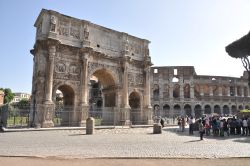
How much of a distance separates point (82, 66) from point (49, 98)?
3545 mm

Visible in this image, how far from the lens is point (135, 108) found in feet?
68.3

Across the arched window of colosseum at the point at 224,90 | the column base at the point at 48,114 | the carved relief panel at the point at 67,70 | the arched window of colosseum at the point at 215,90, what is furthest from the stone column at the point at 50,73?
the arched window of colosseum at the point at 224,90

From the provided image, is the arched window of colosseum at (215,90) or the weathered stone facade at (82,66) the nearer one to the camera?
the weathered stone facade at (82,66)

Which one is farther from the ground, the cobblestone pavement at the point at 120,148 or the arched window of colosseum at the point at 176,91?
the arched window of colosseum at the point at 176,91

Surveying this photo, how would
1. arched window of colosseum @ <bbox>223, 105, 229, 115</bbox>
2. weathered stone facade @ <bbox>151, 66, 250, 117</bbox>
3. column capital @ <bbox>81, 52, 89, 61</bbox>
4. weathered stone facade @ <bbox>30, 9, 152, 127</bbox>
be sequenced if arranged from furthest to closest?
arched window of colosseum @ <bbox>223, 105, 229, 115</bbox>
weathered stone facade @ <bbox>151, 66, 250, 117</bbox>
column capital @ <bbox>81, 52, 89, 61</bbox>
weathered stone facade @ <bbox>30, 9, 152, 127</bbox>

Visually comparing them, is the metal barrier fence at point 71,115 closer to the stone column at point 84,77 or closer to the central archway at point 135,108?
the central archway at point 135,108

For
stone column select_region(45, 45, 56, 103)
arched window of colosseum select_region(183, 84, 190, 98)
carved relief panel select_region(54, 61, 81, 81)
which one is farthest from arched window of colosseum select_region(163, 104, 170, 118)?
stone column select_region(45, 45, 56, 103)

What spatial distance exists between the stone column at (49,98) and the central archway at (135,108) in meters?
7.55

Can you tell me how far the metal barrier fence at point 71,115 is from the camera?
14.3 metres

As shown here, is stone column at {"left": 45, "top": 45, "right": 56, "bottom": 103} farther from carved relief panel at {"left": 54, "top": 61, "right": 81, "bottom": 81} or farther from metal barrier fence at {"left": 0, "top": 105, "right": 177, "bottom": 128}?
metal barrier fence at {"left": 0, "top": 105, "right": 177, "bottom": 128}

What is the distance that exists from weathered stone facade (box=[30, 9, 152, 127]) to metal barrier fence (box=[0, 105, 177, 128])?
81 millimetres

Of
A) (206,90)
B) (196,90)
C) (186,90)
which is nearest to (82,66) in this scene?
(186,90)

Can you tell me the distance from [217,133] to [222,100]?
114ft

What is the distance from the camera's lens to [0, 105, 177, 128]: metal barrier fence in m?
14.3
